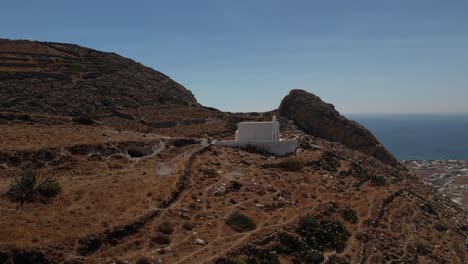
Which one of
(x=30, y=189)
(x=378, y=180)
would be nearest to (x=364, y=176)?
(x=378, y=180)

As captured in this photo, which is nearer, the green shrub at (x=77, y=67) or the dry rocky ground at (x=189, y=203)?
the dry rocky ground at (x=189, y=203)

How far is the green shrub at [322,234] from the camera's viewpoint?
2558 cm

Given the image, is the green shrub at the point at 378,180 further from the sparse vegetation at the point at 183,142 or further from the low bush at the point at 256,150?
the sparse vegetation at the point at 183,142

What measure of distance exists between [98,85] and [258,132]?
29.0m

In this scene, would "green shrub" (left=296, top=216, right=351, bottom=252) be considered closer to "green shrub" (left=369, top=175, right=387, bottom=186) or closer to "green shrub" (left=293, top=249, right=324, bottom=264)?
"green shrub" (left=293, top=249, right=324, bottom=264)

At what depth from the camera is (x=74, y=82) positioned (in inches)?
2362

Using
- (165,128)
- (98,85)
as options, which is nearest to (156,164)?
(165,128)

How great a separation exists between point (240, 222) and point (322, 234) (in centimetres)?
541

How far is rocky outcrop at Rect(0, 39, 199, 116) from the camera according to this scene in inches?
2050

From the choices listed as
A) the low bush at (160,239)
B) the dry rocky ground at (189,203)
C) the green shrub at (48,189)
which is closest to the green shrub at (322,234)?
the dry rocky ground at (189,203)

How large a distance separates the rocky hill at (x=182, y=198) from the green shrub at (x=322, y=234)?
0.10 metres

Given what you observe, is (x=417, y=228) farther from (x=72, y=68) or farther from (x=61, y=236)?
(x=72, y=68)

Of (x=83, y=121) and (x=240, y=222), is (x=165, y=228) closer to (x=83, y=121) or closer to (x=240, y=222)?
(x=240, y=222)

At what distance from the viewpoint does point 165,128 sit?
52.4 metres
